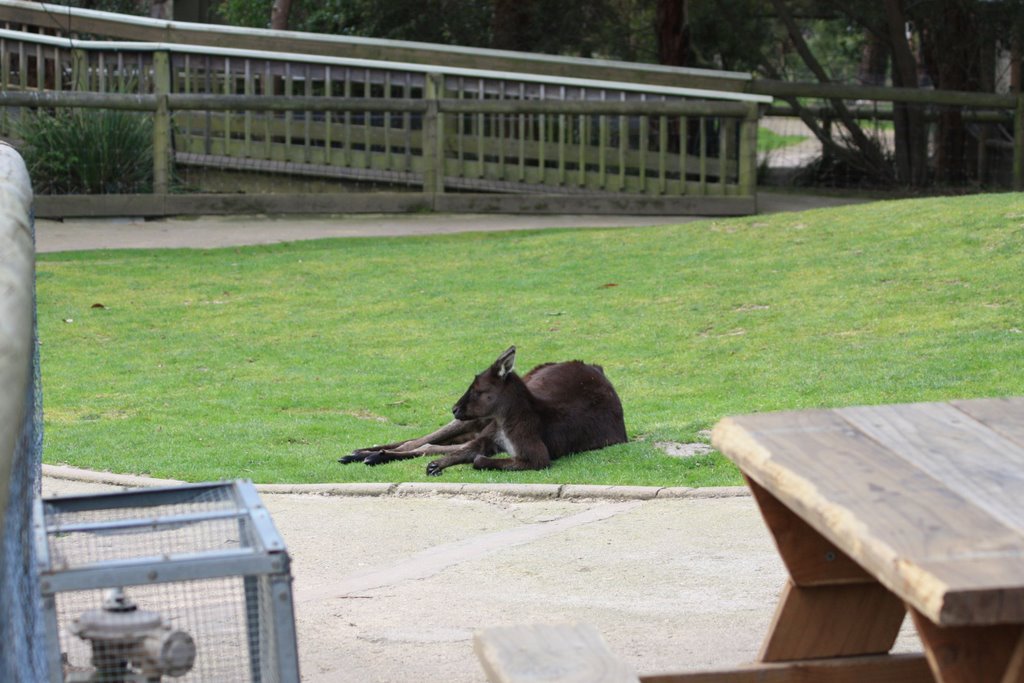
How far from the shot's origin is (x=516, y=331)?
10859 mm

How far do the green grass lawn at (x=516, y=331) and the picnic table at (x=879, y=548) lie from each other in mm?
3262

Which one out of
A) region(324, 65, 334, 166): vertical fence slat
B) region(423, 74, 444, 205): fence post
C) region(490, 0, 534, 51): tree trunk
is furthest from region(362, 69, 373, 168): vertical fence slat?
region(490, 0, 534, 51): tree trunk

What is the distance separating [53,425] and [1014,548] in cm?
704

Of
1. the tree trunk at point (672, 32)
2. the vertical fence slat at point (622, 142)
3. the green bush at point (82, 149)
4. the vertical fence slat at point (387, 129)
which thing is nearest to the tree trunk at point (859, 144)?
the tree trunk at point (672, 32)

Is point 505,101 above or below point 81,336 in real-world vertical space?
above

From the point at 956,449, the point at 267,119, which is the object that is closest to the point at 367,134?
the point at 267,119

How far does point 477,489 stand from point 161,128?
10715 mm

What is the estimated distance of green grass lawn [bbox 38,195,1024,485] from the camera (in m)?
7.85

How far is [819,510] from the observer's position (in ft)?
8.00

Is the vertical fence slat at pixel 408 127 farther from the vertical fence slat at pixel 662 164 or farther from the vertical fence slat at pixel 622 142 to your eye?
the vertical fence slat at pixel 662 164

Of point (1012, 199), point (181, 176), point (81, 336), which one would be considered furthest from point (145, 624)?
point (181, 176)

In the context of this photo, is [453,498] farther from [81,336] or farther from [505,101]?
[505,101]

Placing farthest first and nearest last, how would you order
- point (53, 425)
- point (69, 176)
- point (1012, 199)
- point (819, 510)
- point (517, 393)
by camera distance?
1. point (69, 176)
2. point (1012, 199)
3. point (53, 425)
4. point (517, 393)
5. point (819, 510)

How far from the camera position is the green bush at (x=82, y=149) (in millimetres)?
16219
